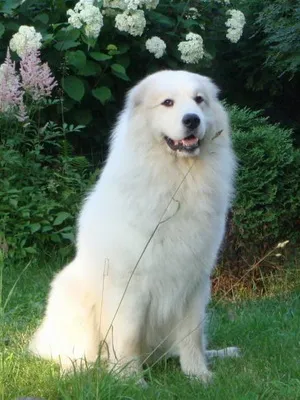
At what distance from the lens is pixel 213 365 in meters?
4.34

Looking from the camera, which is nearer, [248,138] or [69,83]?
[248,138]

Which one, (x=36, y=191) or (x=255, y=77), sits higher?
(x=255, y=77)

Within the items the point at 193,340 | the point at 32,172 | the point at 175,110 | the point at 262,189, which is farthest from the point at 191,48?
→ the point at 193,340

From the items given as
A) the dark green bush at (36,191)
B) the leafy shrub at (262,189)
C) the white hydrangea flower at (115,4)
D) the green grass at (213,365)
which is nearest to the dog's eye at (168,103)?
the green grass at (213,365)

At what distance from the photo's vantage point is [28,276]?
6.04m

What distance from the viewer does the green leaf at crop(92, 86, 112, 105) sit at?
23.2ft

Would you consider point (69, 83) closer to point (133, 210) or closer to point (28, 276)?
point (28, 276)

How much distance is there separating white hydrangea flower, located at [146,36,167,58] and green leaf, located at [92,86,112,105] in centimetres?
55

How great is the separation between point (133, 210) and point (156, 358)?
2.92ft

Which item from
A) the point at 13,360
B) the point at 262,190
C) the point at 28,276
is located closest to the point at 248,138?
the point at 262,190

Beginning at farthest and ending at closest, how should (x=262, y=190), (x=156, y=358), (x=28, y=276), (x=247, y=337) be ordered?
1. (x=28, y=276)
2. (x=262, y=190)
3. (x=247, y=337)
4. (x=156, y=358)

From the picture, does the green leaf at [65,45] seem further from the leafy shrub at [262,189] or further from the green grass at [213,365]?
the green grass at [213,365]

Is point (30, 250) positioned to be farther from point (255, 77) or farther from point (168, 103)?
point (255, 77)

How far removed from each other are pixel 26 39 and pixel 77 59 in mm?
591
